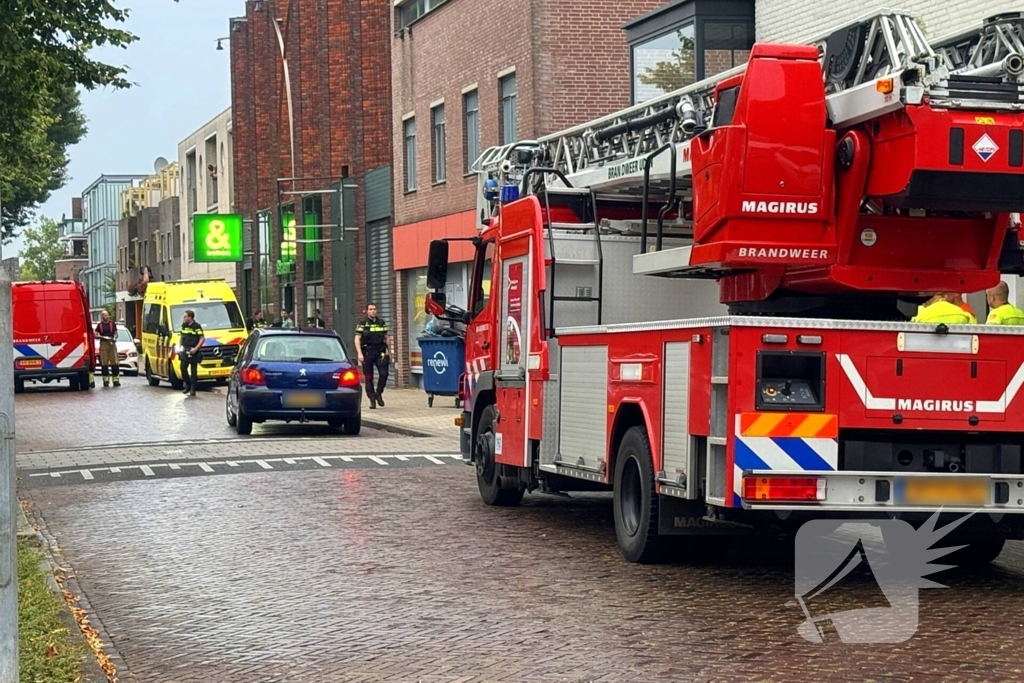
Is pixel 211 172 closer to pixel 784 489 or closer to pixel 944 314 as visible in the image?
pixel 944 314

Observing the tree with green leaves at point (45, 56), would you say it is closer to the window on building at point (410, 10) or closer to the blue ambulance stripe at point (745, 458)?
the blue ambulance stripe at point (745, 458)

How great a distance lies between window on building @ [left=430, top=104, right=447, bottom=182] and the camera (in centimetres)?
3503

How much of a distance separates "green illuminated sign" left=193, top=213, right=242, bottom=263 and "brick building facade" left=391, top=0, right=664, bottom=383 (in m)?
23.2

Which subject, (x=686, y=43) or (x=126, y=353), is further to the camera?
(x=126, y=353)

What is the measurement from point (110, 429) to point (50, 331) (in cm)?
1415

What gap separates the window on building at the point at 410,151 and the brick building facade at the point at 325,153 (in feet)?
6.69

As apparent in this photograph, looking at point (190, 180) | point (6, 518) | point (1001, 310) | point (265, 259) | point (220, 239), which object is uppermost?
point (190, 180)

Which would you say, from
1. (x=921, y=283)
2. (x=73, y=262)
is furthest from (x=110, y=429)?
(x=73, y=262)

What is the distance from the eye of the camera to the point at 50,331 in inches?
1507

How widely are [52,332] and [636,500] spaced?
1189 inches

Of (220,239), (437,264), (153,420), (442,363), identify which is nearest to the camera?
(437,264)

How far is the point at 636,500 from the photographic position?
1046 cm

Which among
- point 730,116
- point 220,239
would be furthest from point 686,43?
point 220,239

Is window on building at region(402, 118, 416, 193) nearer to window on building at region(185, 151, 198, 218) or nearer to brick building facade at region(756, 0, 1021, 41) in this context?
brick building facade at region(756, 0, 1021, 41)
